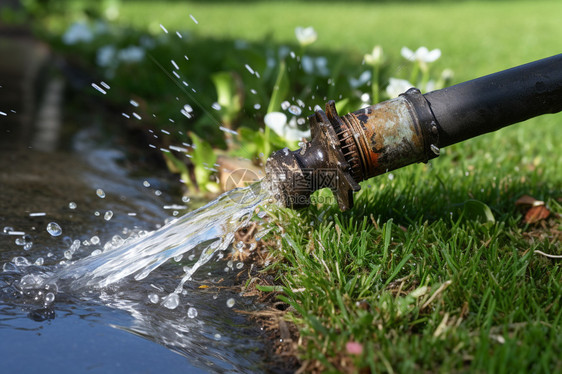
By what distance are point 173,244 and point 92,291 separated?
1.10 feet

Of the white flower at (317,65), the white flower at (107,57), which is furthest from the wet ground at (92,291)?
the white flower at (107,57)

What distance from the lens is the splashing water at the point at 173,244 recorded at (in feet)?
6.97

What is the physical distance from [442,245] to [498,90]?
1.80ft

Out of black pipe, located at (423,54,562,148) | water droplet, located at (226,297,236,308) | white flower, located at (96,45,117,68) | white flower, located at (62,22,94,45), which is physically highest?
white flower, located at (62,22,94,45)

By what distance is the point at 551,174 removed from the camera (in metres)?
3.04

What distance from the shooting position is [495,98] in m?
2.04

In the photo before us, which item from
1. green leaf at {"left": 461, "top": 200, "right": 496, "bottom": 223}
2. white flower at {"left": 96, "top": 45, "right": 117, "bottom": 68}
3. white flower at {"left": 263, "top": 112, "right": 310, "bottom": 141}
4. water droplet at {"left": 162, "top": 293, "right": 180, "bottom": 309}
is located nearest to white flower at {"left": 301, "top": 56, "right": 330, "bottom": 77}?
white flower at {"left": 263, "top": 112, "right": 310, "bottom": 141}

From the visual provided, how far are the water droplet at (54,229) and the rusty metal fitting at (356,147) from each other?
0.93 meters

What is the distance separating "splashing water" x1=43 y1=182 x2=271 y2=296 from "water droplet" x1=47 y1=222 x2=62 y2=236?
23 centimetres

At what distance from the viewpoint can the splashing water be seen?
212cm

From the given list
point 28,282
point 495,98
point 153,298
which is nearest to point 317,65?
point 495,98

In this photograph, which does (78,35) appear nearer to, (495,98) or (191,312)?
(191,312)

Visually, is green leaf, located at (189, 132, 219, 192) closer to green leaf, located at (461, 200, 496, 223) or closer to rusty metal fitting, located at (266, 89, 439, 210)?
rusty metal fitting, located at (266, 89, 439, 210)

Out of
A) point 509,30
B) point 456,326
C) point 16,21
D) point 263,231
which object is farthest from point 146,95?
point 509,30
